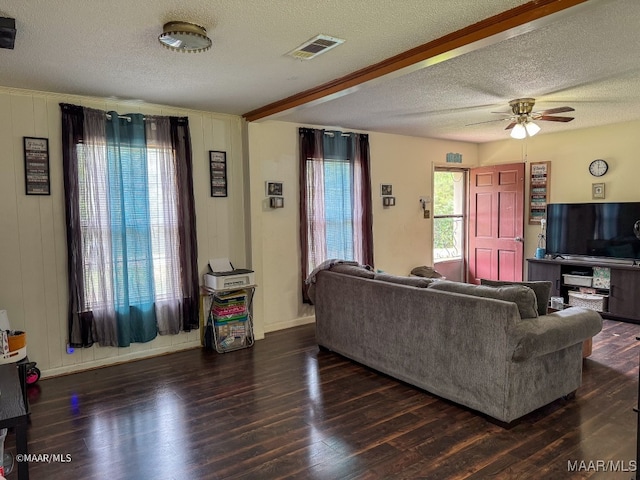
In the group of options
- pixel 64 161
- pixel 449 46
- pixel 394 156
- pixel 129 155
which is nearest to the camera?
pixel 449 46

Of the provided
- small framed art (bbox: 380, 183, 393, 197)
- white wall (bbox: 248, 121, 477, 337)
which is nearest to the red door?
white wall (bbox: 248, 121, 477, 337)

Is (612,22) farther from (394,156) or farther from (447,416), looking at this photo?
(394,156)

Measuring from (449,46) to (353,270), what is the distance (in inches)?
81.0

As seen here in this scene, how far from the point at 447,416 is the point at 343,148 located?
11.5ft

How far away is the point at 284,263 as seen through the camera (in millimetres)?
5230

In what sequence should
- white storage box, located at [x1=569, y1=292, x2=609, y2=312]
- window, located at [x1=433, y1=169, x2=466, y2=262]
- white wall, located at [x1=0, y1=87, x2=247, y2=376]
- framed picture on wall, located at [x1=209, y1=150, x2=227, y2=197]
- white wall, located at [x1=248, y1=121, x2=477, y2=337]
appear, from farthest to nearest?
window, located at [x1=433, y1=169, x2=466, y2=262]
white storage box, located at [x1=569, y1=292, x2=609, y2=312]
white wall, located at [x1=248, y1=121, x2=477, y2=337]
framed picture on wall, located at [x1=209, y1=150, x2=227, y2=197]
white wall, located at [x1=0, y1=87, x2=247, y2=376]

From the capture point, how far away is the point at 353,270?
159 inches

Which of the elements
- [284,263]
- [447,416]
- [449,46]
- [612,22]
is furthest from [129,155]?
[612,22]

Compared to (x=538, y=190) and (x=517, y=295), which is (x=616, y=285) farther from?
(x=517, y=295)

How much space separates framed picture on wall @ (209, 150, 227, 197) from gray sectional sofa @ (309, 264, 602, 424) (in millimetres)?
1875

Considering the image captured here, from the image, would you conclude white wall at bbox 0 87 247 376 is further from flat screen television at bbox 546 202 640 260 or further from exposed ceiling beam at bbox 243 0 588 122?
flat screen television at bbox 546 202 640 260

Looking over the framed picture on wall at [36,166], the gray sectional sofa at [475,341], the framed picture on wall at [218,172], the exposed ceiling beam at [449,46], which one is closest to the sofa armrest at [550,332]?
the gray sectional sofa at [475,341]

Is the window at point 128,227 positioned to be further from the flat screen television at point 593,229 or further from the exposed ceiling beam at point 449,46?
the flat screen television at point 593,229

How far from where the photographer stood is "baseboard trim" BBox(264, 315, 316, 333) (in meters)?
5.14
